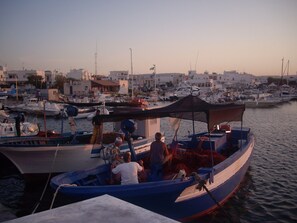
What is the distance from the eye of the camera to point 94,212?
314cm

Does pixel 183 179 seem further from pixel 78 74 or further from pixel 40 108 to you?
pixel 78 74

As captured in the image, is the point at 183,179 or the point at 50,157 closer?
the point at 183,179

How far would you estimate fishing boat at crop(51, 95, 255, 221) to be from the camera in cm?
779

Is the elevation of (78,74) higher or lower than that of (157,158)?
higher

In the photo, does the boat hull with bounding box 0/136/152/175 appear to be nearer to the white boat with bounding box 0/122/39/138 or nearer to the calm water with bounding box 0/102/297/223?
the calm water with bounding box 0/102/297/223

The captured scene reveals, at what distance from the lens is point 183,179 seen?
27.2ft

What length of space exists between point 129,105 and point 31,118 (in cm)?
3387

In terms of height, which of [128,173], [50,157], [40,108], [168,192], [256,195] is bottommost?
[40,108]

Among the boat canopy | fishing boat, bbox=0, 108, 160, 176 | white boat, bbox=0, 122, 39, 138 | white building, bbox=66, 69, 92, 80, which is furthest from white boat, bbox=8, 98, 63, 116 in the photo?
white building, bbox=66, 69, 92, 80

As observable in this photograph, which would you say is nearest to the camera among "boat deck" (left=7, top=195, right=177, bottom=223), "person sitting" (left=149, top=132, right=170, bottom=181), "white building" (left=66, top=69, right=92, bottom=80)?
"boat deck" (left=7, top=195, right=177, bottom=223)

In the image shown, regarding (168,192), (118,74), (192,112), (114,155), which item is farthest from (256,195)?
(118,74)

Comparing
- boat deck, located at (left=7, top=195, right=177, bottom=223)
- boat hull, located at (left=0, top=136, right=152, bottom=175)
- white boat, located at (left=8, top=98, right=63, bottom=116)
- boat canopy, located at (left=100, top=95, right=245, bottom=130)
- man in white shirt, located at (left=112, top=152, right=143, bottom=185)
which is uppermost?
boat canopy, located at (left=100, top=95, right=245, bottom=130)

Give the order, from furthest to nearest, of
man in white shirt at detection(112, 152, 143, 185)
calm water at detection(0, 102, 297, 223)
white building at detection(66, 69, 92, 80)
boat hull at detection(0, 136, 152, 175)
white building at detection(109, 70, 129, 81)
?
white building at detection(109, 70, 129, 81) < white building at detection(66, 69, 92, 80) < boat hull at detection(0, 136, 152, 175) < calm water at detection(0, 102, 297, 223) < man in white shirt at detection(112, 152, 143, 185)

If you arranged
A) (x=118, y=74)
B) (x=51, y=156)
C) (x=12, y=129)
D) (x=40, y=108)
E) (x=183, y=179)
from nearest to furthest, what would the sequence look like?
(x=183, y=179)
(x=51, y=156)
(x=12, y=129)
(x=40, y=108)
(x=118, y=74)
